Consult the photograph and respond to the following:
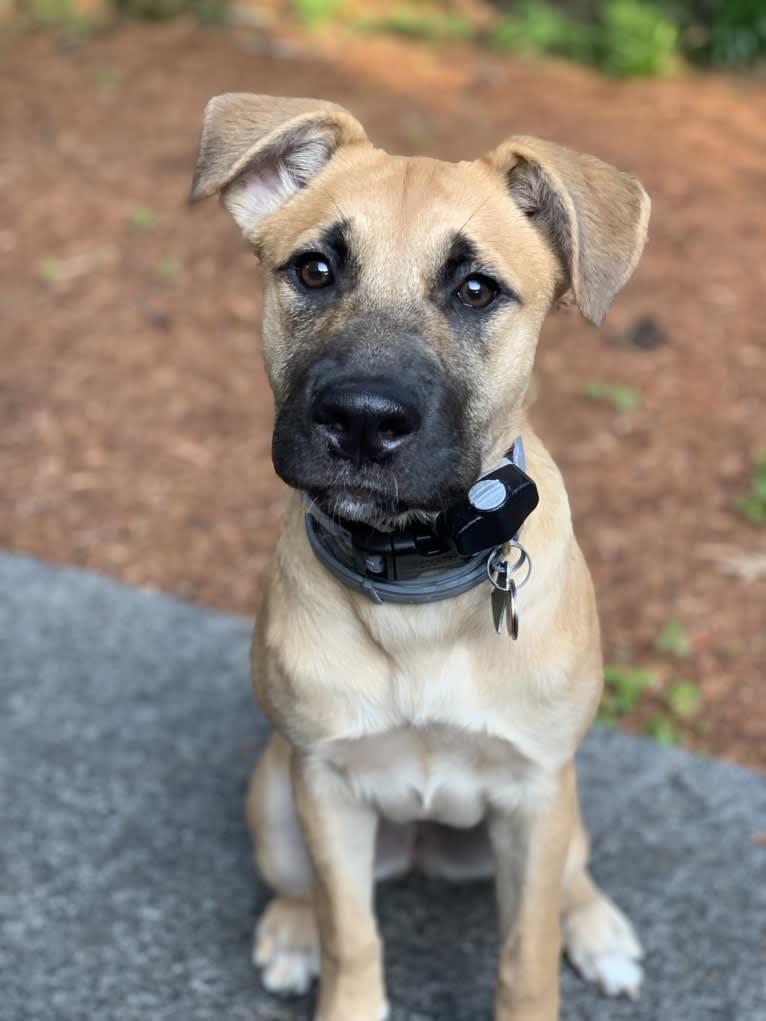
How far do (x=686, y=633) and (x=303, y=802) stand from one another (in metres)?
2.44

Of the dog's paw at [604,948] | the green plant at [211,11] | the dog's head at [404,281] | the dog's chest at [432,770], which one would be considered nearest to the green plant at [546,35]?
the green plant at [211,11]

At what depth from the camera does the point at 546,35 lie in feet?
33.4

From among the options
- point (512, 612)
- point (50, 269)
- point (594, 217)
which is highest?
point (594, 217)

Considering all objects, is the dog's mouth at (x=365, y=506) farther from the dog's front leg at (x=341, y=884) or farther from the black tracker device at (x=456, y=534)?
the dog's front leg at (x=341, y=884)

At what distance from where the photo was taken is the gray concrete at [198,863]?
3436mm

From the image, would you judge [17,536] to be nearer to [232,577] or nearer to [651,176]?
[232,577]

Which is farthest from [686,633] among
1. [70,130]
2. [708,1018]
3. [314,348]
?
[70,130]

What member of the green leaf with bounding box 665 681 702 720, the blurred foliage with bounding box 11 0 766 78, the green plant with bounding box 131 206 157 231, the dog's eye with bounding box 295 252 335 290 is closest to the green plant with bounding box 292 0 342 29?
the blurred foliage with bounding box 11 0 766 78

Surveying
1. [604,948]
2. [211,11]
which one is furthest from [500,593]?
[211,11]

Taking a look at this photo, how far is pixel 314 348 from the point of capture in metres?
2.71

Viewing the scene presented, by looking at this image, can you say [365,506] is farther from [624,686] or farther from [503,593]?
[624,686]

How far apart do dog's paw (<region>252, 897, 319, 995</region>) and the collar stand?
3.91 ft

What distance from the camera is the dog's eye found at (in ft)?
9.27

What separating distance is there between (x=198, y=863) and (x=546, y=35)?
8235mm
